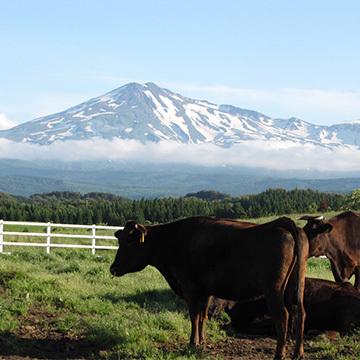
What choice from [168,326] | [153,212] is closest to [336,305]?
[168,326]

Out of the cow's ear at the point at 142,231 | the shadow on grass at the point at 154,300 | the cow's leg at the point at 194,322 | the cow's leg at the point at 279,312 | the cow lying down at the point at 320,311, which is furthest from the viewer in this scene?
the shadow on grass at the point at 154,300

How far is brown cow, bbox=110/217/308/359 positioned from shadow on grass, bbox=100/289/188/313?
1699 mm

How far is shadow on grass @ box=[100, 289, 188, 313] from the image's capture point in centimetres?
1474

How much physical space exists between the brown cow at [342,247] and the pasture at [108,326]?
3.44 meters

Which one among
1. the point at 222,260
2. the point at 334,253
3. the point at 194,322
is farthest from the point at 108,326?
the point at 334,253

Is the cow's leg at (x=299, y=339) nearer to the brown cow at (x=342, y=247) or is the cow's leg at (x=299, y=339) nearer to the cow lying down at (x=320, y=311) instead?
the cow lying down at (x=320, y=311)

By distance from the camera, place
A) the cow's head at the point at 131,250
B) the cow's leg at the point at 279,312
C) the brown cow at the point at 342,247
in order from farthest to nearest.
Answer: the brown cow at the point at 342,247 < the cow's head at the point at 131,250 < the cow's leg at the point at 279,312

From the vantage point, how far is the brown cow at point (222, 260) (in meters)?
11.0

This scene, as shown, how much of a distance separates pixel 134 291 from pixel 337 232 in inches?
195

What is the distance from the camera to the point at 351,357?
11.2 meters

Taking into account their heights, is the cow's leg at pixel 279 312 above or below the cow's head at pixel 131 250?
below

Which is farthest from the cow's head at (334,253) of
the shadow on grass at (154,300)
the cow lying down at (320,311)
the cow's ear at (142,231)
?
the cow's ear at (142,231)

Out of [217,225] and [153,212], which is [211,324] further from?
[153,212]

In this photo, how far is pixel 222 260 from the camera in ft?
38.4
